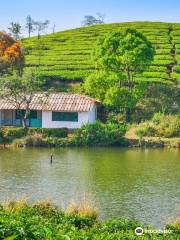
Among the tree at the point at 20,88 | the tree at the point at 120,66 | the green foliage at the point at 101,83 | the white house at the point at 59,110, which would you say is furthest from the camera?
the green foliage at the point at 101,83

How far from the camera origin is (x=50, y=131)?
59.7 meters

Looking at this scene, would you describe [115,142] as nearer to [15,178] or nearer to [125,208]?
[15,178]

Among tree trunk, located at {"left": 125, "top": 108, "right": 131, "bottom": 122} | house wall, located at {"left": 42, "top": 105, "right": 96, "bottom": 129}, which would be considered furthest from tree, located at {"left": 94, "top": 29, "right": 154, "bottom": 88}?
house wall, located at {"left": 42, "top": 105, "right": 96, "bottom": 129}

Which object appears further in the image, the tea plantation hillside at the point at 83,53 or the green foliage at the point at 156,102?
the tea plantation hillside at the point at 83,53

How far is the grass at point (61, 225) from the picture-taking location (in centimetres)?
1866

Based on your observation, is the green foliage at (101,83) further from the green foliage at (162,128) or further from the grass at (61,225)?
the grass at (61,225)

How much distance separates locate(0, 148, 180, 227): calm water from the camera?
3231 cm

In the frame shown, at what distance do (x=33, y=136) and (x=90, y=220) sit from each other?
33847 millimetres

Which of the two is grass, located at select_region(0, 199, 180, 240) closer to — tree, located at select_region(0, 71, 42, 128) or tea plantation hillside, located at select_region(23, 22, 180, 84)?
tree, located at select_region(0, 71, 42, 128)

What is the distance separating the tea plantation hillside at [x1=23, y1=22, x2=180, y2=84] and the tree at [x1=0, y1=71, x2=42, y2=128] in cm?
1833

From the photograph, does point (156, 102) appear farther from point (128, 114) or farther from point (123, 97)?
point (123, 97)

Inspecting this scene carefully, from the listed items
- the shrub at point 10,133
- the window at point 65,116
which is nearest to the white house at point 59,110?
the window at point 65,116

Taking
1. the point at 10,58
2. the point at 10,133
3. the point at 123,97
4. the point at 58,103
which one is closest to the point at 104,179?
the point at 10,133

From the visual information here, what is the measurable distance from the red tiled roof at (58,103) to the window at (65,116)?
0.73 m
